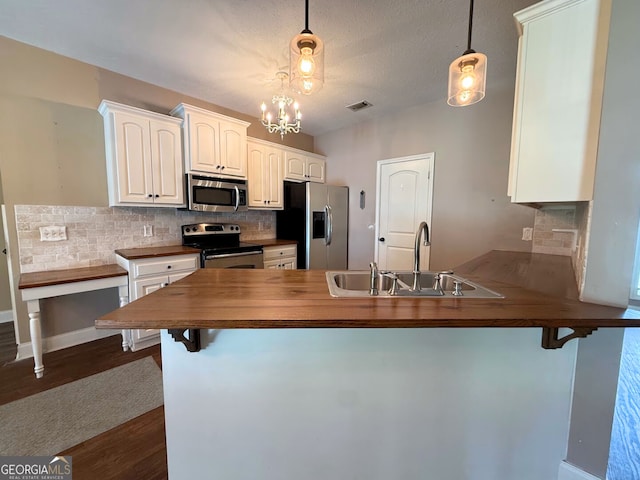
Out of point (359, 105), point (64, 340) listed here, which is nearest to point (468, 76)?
point (359, 105)

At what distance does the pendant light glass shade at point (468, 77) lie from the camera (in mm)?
1391

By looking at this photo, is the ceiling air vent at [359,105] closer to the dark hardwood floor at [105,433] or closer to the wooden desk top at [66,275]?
the wooden desk top at [66,275]

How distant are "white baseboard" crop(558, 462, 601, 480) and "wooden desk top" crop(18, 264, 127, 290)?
327 centimetres

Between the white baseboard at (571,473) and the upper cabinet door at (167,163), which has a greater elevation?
the upper cabinet door at (167,163)

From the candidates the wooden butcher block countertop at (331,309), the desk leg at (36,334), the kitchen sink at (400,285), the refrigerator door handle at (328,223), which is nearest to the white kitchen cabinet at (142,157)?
the desk leg at (36,334)

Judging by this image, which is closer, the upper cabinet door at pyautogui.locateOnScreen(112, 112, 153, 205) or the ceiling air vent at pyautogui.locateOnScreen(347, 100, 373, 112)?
the upper cabinet door at pyautogui.locateOnScreen(112, 112, 153, 205)

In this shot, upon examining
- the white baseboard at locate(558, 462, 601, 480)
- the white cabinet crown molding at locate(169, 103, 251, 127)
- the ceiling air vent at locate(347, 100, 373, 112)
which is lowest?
the white baseboard at locate(558, 462, 601, 480)

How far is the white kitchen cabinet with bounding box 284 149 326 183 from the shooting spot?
3.99 meters

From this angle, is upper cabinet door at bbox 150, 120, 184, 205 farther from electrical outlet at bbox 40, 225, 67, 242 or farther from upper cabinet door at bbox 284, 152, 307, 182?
upper cabinet door at bbox 284, 152, 307, 182

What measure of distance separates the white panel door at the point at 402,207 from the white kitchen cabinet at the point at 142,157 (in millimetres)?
2666

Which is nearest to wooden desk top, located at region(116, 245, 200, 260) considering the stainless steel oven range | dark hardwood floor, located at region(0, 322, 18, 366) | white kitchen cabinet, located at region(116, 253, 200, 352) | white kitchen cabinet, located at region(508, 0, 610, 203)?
white kitchen cabinet, located at region(116, 253, 200, 352)

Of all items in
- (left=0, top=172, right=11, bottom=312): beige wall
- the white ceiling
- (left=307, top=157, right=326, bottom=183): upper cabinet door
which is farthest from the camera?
(left=307, top=157, right=326, bottom=183): upper cabinet door

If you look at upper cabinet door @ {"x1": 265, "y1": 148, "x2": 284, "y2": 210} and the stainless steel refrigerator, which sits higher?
upper cabinet door @ {"x1": 265, "y1": 148, "x2": 284, "y2": 210}

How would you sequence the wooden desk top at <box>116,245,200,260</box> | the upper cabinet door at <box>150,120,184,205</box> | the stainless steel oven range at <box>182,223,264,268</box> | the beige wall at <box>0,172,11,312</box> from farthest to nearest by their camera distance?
the beige wall at <box>0,172,11,312</box>, the stainless steel oven range at <box>182,223,264,268</box>, the upper cabinet door at <box>150,120,184,205</box>, the wooden desk top at <box>116,245,200,260</box>
